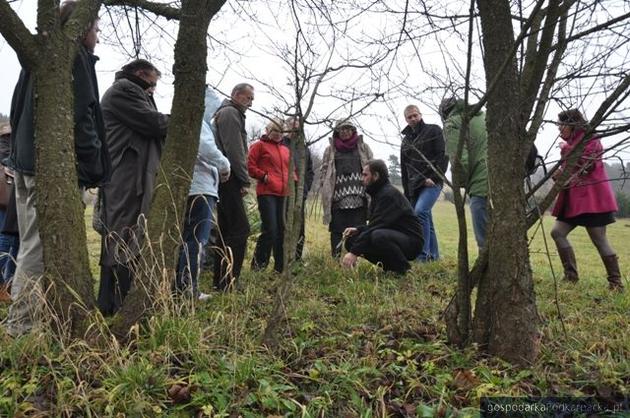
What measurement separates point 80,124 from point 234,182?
1.79m

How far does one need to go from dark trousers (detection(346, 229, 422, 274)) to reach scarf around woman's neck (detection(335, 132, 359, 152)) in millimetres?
1452

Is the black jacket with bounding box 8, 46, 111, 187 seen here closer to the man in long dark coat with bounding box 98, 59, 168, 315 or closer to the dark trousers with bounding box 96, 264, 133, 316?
the man in long dark coat with bounding box 98, 59, 168, 315

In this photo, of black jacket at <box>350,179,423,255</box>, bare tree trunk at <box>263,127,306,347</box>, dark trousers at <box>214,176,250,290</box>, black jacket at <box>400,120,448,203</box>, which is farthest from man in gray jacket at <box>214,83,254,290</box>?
black jacket at <box>400,120,448,203</box>

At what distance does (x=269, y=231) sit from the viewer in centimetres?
519

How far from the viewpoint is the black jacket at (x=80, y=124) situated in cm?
277

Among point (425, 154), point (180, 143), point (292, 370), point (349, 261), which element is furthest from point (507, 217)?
point (425, 154)

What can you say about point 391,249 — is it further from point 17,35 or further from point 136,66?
point 17,35

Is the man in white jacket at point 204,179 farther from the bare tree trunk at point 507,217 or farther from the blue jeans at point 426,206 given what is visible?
the blue jeans at point 426,206

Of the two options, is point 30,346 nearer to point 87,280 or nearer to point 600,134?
point 87,280

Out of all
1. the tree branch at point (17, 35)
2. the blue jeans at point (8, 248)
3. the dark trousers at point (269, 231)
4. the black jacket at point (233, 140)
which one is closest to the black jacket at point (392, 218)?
the dark trousers at point (269, 231)

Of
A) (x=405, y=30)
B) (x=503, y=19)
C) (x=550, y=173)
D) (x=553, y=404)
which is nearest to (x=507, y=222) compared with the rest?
(x=550, y=173)

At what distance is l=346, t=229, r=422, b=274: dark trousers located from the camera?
5.05 metres

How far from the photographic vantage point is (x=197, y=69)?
2.75 m

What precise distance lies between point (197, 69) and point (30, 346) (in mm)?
1592
